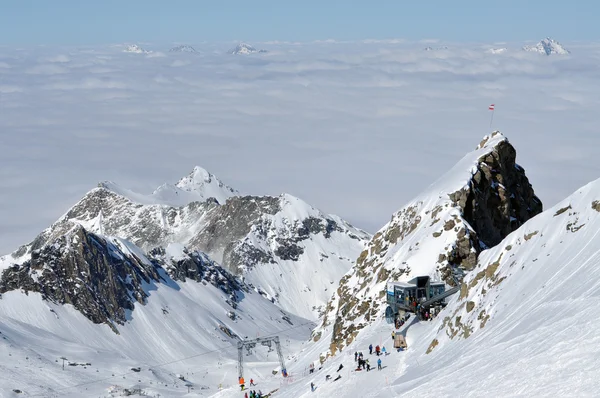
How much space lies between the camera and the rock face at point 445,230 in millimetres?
101938

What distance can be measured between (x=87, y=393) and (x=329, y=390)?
79482 mm

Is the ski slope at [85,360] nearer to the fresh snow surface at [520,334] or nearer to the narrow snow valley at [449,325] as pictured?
the narrow snow valley at [449,325]

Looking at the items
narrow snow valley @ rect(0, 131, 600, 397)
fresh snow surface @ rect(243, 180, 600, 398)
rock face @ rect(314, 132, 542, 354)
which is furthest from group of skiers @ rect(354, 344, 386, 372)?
rock face @ rect(314, 132, 542, 354)

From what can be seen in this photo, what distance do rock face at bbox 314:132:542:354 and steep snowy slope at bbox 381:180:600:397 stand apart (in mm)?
18524

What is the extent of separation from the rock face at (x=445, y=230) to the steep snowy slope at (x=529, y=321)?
60.8ft

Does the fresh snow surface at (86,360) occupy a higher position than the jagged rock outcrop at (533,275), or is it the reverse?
the fresh snow surface at (86,360)

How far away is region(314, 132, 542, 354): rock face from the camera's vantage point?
10194 cm

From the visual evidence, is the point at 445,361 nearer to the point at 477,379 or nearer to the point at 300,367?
the point at 477,379

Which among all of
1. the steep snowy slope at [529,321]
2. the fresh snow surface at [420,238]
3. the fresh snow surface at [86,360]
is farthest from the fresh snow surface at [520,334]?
the fresh snow surface at [86,360]

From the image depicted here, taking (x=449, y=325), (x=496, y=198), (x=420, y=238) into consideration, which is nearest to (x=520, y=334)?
(x=449, y=325)

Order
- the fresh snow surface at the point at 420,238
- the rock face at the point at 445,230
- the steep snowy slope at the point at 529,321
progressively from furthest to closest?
the fresh snow surface at the point at 420,238, the rock face at the point at 445,230, the steep snowy slope at the point at 529,321

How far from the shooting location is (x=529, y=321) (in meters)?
59.4

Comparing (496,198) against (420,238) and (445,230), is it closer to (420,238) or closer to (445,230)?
(420,238)

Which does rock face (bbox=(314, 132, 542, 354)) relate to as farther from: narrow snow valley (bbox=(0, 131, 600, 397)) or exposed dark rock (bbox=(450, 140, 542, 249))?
narrow snow valley (bbox=(0, 131, 600, 397))
